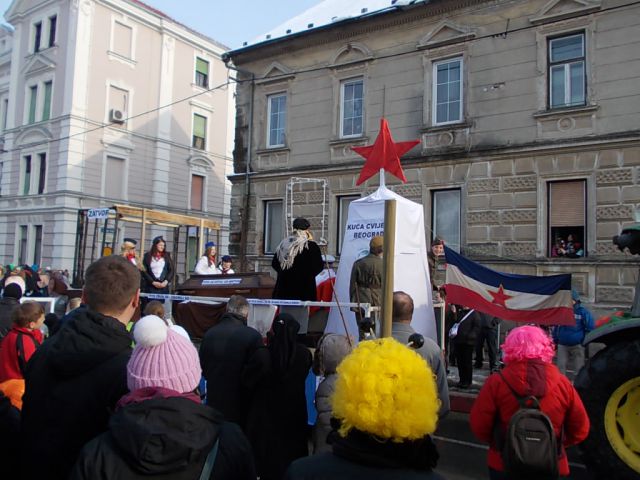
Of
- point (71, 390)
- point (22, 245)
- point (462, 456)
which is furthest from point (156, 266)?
point (22, 245)

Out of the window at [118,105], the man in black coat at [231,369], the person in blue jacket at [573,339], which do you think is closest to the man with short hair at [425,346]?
the man in black coat at [231,369]

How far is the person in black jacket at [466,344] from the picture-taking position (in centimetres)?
788

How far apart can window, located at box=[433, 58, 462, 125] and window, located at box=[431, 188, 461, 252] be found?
196cm

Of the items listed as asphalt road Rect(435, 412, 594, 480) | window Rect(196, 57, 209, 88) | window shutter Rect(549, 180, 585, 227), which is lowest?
asphalt road Rect(435, 412, 594, 480)

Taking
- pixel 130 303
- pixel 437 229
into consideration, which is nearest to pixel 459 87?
pixel 437 229

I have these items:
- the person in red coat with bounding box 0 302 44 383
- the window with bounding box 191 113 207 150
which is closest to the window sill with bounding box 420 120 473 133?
the person in red coat with bounding box 0 302 44 383

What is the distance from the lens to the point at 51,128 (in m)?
27.3

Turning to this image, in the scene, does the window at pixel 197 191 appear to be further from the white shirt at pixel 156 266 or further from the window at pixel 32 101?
the white shirt at pixel 156 266

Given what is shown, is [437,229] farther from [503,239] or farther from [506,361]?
[506,361]

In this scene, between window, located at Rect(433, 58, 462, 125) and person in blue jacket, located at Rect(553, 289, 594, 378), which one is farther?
window, located at Rect(433, 58, 462, 125)

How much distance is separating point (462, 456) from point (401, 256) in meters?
2.50

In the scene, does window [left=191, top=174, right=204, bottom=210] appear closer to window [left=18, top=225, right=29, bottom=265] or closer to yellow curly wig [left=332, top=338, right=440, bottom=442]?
window [left=18, top=225, right=29, bottom=265]

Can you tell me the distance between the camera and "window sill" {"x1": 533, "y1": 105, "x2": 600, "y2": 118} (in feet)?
41.1

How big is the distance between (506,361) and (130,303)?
7.81ft
